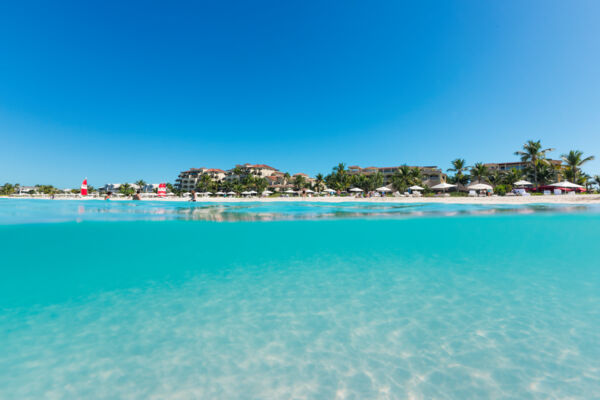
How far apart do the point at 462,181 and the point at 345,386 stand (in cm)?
7279

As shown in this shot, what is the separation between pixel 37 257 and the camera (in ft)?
28.4

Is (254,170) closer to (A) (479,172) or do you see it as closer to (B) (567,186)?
(A) (479,172)

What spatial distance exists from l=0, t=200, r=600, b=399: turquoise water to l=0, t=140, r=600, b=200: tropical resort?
4368 centimetres

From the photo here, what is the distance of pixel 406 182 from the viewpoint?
211 ft

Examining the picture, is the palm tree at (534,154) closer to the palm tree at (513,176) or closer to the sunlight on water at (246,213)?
the palm tree at (513,176)

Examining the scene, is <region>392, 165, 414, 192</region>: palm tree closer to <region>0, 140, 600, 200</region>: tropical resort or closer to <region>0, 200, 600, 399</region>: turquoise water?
<region>0, 140, 600, 200</region>: tropical resort

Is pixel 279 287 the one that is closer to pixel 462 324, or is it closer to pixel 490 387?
pixel 462 324

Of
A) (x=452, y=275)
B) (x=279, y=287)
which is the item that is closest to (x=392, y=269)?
(x=452, y=275)

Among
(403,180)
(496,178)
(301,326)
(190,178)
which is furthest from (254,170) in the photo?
(301,326)

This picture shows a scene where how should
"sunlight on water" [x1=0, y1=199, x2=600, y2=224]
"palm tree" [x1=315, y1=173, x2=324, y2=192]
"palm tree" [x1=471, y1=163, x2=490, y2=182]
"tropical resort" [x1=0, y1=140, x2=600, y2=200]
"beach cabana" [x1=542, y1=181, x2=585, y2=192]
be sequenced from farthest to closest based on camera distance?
1. "palm tree" [x1=315, y1=173, x2=324, y2=192]
2. "palm tree" [x1=471, y1=163, x2=490, y2=182]
3. "tropical resort" [x1=0, y1=140, x2=600, y2=200]
4. "beach cabana" [x1=542, y1=181, x2=585, y2=192]
5. "sunlight on water" [x1=0, y1=199, x2=600, y2=224]

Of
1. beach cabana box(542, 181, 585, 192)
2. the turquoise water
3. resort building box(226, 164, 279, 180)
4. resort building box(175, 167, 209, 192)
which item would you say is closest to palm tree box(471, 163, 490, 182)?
beach cabana box(542, 181, 585, 192)

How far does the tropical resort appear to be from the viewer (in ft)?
160

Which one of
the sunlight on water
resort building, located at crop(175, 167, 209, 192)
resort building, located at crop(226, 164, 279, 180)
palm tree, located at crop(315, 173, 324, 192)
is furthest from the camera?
resort building, located at crop(175, 167, 209, 192)

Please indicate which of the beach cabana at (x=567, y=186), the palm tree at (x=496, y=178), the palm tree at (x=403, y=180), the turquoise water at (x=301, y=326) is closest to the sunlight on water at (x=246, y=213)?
the turquoise water at (x=301, y=326)
